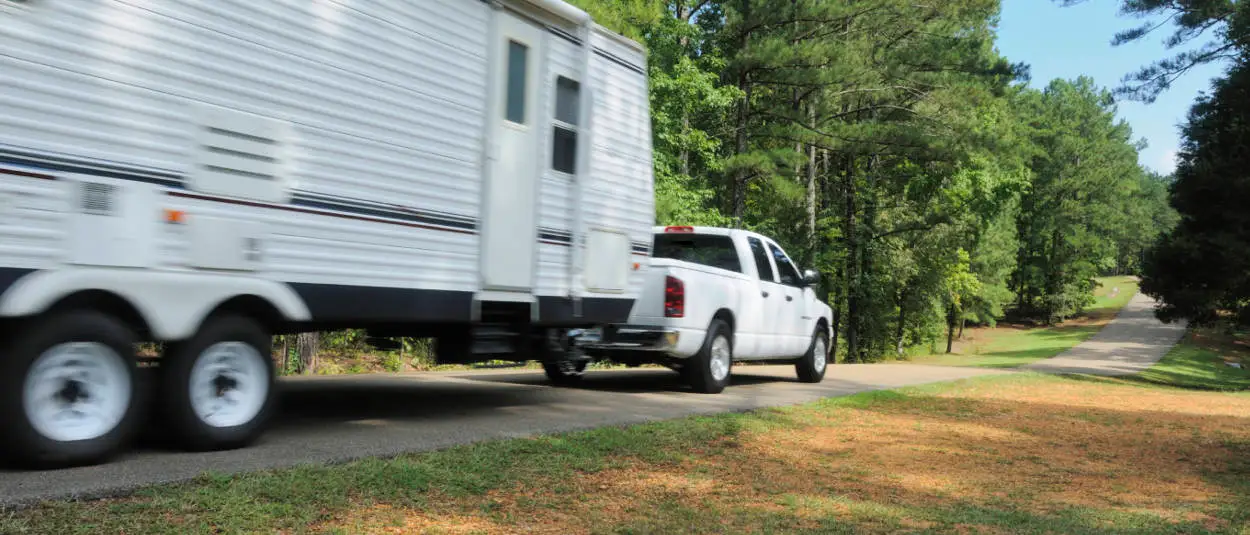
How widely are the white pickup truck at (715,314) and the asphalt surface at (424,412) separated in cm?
41

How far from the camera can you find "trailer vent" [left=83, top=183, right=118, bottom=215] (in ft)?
18.3

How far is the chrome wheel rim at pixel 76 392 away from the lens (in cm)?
556

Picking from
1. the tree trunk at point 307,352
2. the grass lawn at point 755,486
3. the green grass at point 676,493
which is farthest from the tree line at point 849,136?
the green grass at point 676,493

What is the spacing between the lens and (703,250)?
13.1m

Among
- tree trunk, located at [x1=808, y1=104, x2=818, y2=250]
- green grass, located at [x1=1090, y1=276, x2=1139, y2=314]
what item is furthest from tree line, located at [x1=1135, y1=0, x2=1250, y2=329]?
green grass, located at [x1=1090, y1=276, x2=1139, y2=314]

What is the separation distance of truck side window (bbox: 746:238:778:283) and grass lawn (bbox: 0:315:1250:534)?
10.1 feet

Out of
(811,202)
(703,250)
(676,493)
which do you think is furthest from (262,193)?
(811,202)

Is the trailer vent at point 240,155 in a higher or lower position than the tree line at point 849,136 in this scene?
lower

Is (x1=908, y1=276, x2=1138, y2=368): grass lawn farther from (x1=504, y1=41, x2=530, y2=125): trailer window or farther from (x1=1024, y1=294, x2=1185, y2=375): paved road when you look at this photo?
(x1=504, y1=41, x2=530, y2=125): trailer window

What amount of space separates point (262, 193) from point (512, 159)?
2516 mm

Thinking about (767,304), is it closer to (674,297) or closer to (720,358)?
(720,358)

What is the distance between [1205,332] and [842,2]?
125ft

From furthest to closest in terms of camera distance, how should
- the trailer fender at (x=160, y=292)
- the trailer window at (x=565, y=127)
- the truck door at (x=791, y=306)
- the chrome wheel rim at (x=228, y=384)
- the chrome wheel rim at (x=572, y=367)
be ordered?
1. the truck door at (x=791, y=306)
2. the chrome wheel rim at (x=572, y=367)
3. the trailer window at (x=565, y=127)
4. the chrome wheel rim at (x=228, y=384)
5. the trailer fender at (x=160, y=292)

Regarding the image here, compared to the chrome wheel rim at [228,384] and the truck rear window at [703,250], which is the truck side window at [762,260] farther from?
the chrome wheel rim at [228,384]
